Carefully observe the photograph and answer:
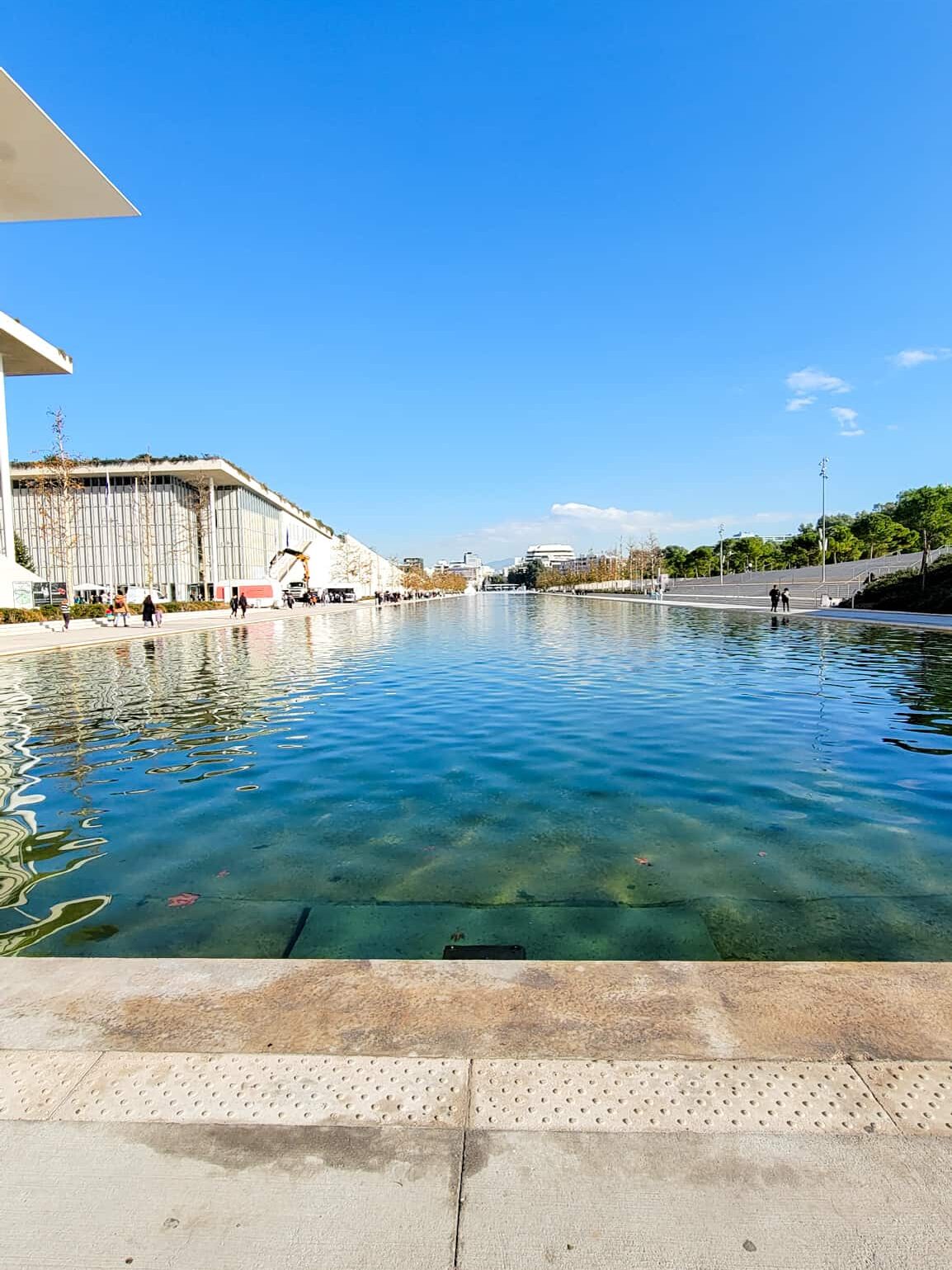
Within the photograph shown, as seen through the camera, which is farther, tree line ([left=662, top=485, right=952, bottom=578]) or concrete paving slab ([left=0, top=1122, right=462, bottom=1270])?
tree line ([left=662, top=485, right=952, bottom=578])

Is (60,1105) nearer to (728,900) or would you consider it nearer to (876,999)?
(876,999)

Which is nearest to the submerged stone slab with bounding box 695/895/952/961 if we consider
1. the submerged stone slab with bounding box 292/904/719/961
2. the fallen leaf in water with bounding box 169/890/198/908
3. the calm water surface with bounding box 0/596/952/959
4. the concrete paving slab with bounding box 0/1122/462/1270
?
the calm water surface with bounding box 0/596/952/959

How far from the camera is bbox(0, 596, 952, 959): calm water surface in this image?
430cm

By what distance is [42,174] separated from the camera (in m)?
32.5

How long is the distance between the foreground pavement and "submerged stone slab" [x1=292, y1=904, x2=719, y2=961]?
800 millimetres

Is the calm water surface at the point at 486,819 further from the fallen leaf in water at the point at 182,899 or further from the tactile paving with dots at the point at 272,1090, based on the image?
the tactile paving with dots at the point at 272,1090

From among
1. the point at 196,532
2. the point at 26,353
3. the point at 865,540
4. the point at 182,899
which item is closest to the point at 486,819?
the point at 182,899

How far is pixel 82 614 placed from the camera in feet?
140

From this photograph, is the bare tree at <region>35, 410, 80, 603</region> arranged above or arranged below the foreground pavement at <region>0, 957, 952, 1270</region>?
above

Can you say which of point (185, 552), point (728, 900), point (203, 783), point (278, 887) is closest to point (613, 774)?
point (728, 900)

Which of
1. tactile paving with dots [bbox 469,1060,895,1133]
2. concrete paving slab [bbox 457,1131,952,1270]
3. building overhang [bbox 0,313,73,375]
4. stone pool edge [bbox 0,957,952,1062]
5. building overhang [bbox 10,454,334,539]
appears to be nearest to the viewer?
concrete paving slab [bbox 457,1131,952,1270]

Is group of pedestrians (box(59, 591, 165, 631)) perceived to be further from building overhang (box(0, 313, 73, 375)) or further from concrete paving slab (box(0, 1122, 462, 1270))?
concrete paving slab (box(0, 1122, 462, 1270))

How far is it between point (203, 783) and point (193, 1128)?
570cm

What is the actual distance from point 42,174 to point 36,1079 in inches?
1688
